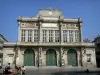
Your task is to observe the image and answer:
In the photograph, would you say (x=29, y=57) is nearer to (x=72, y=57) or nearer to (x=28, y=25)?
(x=28, y=25)

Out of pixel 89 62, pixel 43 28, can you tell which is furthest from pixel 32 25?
pixel 89 62

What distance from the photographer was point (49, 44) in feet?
149

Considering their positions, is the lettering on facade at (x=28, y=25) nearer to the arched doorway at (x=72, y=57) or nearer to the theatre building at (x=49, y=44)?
the theatre building at (x=49, y=44)

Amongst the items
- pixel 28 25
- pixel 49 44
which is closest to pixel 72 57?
pixel 49 44

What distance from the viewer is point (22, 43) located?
45219 mm

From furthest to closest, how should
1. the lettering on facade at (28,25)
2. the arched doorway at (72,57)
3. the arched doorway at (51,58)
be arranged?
the lettering on facade at (28,25), the arched doorway at (72,57), the arched doorway at (51,58)

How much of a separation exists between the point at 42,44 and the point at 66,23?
905cm

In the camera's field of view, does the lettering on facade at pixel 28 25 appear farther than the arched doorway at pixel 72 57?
Yes

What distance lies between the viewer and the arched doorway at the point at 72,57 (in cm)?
4669

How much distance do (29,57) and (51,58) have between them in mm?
A: 5628

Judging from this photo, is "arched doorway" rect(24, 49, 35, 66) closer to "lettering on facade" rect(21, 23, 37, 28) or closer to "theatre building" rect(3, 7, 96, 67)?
"theatre building" rect(3, 7, 96, 67)

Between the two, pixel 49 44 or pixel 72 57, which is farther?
pixel 72 57

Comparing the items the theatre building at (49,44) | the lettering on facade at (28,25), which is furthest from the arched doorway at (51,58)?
the lettering on facade at (28,25)

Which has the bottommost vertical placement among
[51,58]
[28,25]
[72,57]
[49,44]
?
[51,58]
